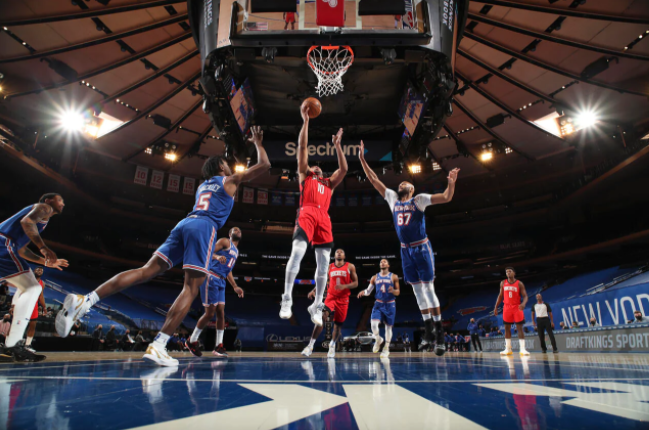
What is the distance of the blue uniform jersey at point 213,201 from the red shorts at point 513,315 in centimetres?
723

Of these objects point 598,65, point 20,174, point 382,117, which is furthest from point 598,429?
point 20,174

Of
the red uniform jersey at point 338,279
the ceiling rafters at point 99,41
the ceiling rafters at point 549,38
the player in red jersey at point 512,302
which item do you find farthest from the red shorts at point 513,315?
the ceiling rafters at point 99,41

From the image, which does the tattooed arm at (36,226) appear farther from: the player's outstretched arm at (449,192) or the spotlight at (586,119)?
the spotlight at (586,119)

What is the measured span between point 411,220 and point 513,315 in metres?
4.54

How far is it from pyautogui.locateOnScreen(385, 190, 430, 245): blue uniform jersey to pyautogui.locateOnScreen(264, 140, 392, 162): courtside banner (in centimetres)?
258

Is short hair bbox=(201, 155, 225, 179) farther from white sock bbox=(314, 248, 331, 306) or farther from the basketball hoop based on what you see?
the basketball hoop

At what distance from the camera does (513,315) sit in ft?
26.6

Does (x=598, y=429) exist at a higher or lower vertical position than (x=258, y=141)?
lower

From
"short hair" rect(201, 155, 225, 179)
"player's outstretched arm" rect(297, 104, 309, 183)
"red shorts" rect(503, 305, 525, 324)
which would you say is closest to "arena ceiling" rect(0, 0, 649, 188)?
"player's outstretched arm" rect(297, 104, 309, 183)

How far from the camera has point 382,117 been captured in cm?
834

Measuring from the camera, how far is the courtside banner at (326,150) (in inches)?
313

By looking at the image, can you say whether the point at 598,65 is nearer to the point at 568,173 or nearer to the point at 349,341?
the point at 568,173

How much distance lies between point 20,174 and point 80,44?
1182 centimetres

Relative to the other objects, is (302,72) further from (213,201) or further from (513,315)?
(513,315)
